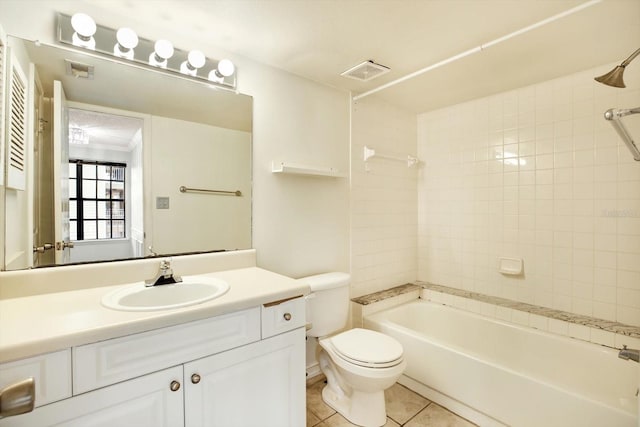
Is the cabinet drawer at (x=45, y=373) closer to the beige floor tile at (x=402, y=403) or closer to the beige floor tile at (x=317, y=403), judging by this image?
the beige floor tile at (x=317, y=403)

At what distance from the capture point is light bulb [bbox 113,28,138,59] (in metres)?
1.45

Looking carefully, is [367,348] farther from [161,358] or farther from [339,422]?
[161,358]

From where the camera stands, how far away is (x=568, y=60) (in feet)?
6.40

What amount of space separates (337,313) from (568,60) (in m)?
2.21

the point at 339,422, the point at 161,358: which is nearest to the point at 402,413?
the point at 339,422

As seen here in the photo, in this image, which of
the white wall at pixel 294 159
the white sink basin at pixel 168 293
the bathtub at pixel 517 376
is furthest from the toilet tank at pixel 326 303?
the white sink basin at pixel 168 293

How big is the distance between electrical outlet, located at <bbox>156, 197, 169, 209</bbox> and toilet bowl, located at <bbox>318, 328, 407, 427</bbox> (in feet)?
4.07

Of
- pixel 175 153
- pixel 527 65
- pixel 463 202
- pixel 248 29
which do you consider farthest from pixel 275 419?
pixel 527 65

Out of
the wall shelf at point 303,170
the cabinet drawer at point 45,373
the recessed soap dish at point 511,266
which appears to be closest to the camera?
the cabinet drawer at point 45,373

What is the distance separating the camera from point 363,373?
165 cm

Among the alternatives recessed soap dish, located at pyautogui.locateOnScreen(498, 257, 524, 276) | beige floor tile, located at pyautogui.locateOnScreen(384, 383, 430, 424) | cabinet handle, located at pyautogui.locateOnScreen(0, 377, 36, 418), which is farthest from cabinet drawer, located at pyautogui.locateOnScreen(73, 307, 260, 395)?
recessed soap dish, located at pyautogui.locateOnScreen(498, 257, 524, 276)

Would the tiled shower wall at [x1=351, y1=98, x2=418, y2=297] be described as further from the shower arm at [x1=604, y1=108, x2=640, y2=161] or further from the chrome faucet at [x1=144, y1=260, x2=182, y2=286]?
the shower arm at [x1=604, y1=108, x2=640, y2=161]

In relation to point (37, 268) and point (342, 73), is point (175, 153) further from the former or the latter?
point (342, 73)

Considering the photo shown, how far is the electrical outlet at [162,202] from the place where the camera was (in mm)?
1627
